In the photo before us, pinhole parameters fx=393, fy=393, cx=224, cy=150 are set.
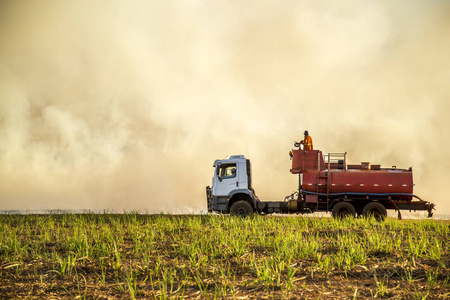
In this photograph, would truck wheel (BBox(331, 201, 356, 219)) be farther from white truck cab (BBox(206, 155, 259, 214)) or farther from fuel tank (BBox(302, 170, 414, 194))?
white truck cab (BBox(206, 155, 259, 214))

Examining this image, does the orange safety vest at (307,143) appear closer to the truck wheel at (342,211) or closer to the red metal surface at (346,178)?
the red metal surface at (346,178)

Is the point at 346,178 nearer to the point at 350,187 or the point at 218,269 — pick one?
the point at 350,187

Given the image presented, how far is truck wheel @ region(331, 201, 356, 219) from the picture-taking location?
17891 mm

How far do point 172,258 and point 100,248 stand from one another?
6.20ft

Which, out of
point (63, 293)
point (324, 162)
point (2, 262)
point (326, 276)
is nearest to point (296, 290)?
point (326, 276)

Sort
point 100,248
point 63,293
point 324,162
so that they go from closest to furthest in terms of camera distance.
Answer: point 63,293
point 100,248
point 324,162

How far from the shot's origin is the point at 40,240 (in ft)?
36.3

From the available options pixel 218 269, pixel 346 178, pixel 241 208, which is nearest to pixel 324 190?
pixel 346 178

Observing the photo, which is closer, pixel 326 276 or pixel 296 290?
pixel 296 290

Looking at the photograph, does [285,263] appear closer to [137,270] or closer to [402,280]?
[402,280]

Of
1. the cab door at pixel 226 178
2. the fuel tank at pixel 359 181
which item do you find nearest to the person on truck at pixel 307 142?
the fuel tank at pixel 359 181

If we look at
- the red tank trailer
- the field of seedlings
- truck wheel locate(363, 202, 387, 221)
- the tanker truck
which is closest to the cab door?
the tanker truck

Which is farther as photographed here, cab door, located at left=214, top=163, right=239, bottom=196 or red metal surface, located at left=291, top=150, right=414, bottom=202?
red metal surface, located at left=291, top=150, right=414, bottom=202

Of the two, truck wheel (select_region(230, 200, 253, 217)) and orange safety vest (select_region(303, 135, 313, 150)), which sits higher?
orange safety vest (select_region(303, 135, 313, 150))
